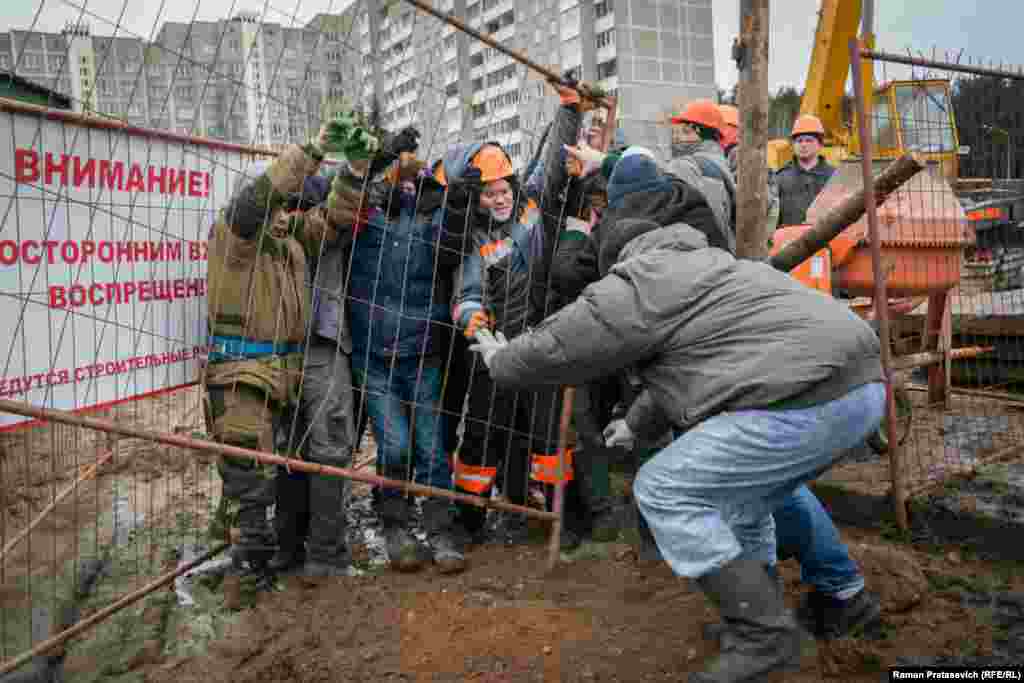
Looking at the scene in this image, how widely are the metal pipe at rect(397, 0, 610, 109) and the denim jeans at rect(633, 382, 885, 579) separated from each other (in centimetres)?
194

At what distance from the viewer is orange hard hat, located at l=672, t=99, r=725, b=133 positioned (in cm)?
443

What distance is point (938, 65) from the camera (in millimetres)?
4172

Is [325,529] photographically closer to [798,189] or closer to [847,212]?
[847,212]

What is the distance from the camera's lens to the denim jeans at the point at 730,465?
2467mm

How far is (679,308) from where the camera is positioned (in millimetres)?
2467

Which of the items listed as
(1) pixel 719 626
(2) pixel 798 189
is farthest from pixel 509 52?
(2) pixel 798 189

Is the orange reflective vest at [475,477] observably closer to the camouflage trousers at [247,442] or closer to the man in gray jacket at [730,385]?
the camouflage trousers at [247,442]

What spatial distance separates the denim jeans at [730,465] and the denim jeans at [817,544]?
53cm

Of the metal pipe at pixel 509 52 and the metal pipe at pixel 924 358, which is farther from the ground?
the metal pipe at pixel 509 52

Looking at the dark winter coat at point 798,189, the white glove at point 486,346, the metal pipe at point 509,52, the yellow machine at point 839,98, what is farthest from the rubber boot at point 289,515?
the yellow machine at point 839,98

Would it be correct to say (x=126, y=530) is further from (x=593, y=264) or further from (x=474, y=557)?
(x=593, y=264)

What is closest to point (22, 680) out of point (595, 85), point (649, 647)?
point (649, 647)

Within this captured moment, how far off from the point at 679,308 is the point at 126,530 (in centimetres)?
360

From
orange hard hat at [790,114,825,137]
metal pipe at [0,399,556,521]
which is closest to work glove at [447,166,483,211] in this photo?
metal pipe at [0,399,556,521]
